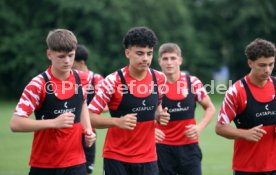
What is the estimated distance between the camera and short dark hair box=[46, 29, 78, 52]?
5848mm

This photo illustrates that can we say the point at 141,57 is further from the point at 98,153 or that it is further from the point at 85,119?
the point at 98,153

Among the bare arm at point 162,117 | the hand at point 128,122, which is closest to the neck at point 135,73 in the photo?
the bare arm at point 162,117

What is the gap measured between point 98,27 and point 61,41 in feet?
94.8

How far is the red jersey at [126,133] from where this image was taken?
6164mm

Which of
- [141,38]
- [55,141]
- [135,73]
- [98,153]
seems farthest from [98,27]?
[55,141]

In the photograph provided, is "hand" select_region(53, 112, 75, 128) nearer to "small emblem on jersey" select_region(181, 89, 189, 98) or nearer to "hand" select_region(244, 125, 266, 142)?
"hand" select_region(244, 125, 266, 142)

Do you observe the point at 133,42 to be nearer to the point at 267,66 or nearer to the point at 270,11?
the point at 267,66

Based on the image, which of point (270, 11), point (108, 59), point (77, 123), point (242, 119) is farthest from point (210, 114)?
point (270, 11)

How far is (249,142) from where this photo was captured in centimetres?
600

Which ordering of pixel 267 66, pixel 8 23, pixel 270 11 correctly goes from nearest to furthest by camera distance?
pixel 267 66
pixel 8 23
pixel 270 11

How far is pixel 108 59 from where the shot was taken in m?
35.7

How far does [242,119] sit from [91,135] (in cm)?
162

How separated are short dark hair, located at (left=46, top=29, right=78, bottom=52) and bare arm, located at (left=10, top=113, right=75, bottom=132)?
753 mm

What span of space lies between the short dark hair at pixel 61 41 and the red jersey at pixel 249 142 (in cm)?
172
